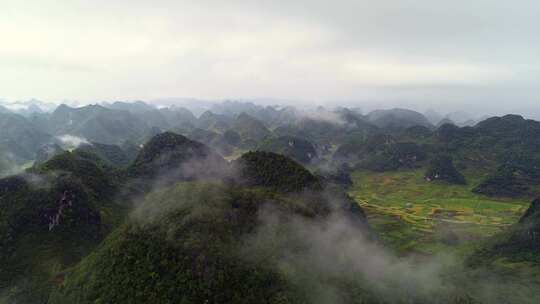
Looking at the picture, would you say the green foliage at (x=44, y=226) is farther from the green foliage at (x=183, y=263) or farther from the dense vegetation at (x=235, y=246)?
the green foliage at (x=183, y=263)

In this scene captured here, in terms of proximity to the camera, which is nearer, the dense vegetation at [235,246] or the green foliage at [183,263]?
the green foliage at [183,263]

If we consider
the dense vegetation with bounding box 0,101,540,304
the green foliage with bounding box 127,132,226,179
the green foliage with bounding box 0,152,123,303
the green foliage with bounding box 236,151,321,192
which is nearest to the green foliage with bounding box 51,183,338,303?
the dense vegetation with bounding box 0,101,540,304

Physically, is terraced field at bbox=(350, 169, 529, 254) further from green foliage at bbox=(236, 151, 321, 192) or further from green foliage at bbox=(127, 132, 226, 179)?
green foliage at bbox=(127, 132, 226, 179)

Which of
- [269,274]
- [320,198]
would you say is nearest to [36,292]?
[269,274]

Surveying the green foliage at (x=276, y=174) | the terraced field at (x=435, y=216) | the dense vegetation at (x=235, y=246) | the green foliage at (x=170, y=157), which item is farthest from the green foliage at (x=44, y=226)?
the terraced field at (x=435, y=216)

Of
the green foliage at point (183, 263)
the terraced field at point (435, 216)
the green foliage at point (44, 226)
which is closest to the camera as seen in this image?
the green foliage at point (183, 263)

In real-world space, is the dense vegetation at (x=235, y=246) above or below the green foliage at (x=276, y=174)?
below

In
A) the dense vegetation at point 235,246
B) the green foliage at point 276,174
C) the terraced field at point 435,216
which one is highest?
the green foliage at point 276,174

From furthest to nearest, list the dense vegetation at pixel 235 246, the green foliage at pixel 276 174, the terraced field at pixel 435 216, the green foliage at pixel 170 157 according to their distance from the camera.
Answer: the green foliage at pixel 170 157 → the terraced field at pixel 435 216 → the green foliage at pixel 276 174 → the dense vegetation at pixel 235 246

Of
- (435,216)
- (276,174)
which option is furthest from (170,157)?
(435,216)
